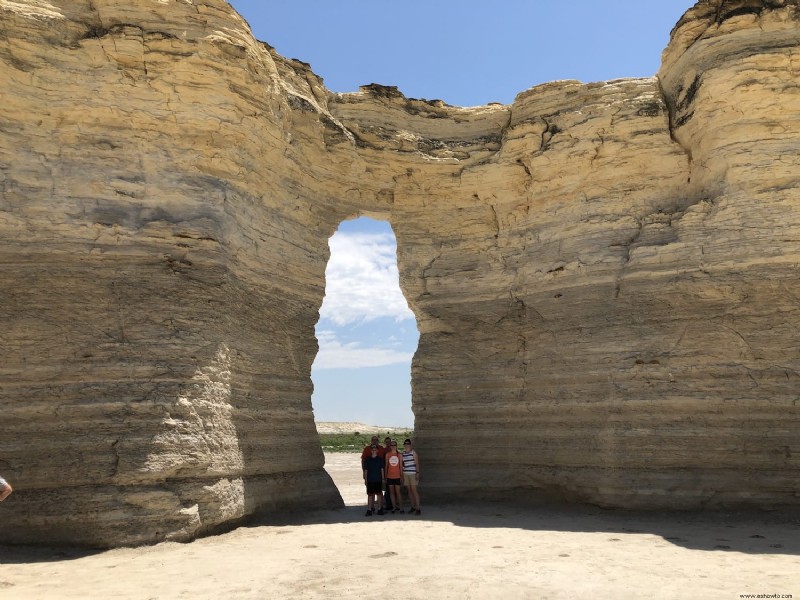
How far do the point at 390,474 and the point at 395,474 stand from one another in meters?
0.09

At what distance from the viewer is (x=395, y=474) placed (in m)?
11.0

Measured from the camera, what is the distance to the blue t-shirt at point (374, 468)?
11.0 meters

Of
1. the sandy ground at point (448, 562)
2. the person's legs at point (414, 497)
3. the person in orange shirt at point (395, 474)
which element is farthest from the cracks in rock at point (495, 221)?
the sandy ground at point (448, 562)

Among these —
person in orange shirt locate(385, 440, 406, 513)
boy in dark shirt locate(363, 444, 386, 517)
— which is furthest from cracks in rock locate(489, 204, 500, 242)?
boy in dark shirt locate(363, 444, 386, 517)

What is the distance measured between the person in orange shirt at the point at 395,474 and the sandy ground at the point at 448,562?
132 cm

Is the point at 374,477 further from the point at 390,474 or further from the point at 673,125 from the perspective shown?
the point at 673,125

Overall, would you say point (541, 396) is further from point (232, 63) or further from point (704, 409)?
point (232, 63)

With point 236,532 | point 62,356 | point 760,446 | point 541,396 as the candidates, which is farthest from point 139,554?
point 760,446

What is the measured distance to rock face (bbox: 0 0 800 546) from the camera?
8.05m

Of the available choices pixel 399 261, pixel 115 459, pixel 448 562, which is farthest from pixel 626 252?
pixel 115 459

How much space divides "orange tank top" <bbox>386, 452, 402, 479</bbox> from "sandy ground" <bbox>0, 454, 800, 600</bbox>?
4.36ft

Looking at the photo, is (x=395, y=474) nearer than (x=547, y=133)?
Yes

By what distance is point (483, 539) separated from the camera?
826cm

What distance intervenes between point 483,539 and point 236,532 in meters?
3.12
